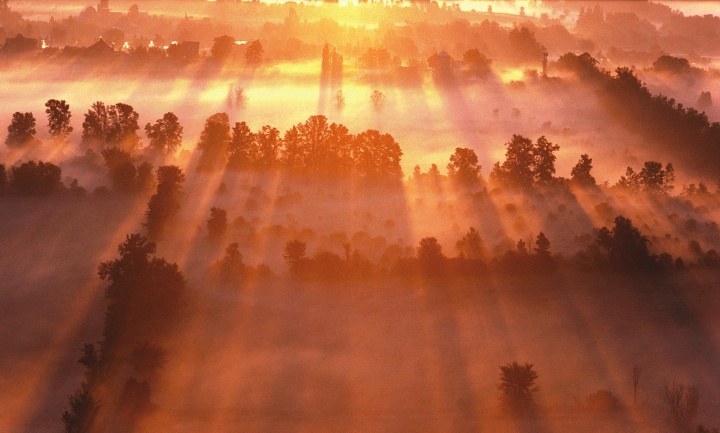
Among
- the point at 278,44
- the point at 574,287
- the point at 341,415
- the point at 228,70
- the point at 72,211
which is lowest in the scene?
the point at 341,415

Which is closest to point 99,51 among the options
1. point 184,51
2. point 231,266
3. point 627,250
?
point 184,51

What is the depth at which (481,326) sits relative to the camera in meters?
35.0

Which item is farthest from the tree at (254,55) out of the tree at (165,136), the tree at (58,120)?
the tree at (165,136)

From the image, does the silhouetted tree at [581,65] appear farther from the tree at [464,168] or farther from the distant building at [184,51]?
the distant building at [184,51]

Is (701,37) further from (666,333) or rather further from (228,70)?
(666,333)

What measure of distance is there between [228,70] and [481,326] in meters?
89.8

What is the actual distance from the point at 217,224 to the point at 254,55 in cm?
7637

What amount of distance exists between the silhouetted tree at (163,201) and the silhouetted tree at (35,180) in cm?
843

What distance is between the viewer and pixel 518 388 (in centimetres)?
2873

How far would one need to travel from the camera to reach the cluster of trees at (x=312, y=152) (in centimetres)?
6200

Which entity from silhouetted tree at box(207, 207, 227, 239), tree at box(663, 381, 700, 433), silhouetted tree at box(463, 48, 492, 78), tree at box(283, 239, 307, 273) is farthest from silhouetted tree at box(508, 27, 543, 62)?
tree at box(663, 381, 700, 433)

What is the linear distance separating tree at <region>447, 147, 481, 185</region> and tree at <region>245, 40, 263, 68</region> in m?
65.1

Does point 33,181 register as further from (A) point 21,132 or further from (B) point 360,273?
(B) point 360,273

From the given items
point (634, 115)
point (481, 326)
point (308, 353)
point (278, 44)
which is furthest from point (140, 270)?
point (278, 44)
